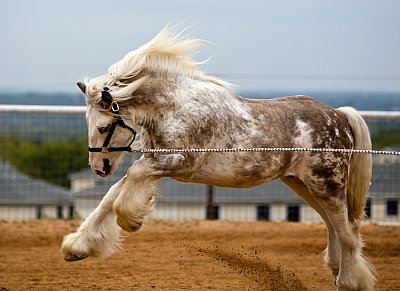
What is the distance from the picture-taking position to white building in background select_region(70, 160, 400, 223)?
12312mm

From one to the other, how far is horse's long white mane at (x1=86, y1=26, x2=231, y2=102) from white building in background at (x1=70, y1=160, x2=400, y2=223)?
218 inches

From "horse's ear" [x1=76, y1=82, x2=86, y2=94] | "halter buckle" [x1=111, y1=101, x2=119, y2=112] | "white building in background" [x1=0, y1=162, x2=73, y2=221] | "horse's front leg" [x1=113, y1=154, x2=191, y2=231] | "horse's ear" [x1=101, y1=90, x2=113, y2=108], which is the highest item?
"horse's ear" [x1=76, y1=82, x2=86, y2=94]

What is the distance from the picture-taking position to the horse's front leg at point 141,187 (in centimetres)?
598

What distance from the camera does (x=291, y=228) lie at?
427 inches

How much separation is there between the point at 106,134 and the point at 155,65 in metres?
0.64

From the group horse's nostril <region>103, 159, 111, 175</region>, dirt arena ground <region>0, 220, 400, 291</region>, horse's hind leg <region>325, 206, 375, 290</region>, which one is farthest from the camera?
dirt arena ground <region>0, 220, 400, 291</region>

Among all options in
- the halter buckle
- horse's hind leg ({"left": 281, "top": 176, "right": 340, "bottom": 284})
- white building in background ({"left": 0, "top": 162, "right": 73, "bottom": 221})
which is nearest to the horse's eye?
the halter buckle

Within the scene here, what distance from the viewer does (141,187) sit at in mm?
6035

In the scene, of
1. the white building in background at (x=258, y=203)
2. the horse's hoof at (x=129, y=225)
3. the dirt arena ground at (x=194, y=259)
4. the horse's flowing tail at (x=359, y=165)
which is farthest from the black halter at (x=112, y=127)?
the white building in background at (x=258, y=203)

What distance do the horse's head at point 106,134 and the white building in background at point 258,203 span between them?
18.6 ft

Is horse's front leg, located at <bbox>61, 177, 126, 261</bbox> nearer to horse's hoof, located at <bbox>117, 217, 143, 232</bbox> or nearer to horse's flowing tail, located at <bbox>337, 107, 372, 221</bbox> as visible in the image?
horse's hoof, located at <bbox>117, 217, 143, 232</bbox>

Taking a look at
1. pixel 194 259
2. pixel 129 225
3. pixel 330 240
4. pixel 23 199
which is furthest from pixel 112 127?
pixel 23 199

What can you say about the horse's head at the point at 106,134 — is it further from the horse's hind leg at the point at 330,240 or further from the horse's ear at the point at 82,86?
the horse's hind leg at the point at 330,240

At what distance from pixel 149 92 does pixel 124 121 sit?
0.29m
